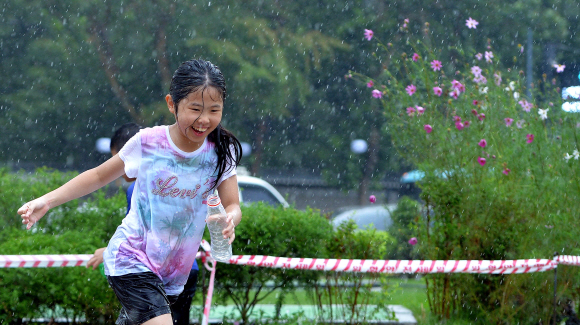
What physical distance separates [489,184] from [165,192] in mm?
4153

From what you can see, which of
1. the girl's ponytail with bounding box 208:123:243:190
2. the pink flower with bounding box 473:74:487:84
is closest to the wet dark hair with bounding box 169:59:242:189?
the girl's ponytail with bounding box 208:123:243:190

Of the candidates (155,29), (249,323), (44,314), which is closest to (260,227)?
(249,323)

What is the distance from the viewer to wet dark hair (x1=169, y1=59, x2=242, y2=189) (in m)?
3.23

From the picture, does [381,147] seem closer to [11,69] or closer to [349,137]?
[349,137]

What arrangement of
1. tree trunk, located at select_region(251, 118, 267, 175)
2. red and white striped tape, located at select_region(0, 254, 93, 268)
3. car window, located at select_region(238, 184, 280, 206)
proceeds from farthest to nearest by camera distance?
tree trunk, located at select_region(251, 118, 267, 175), car window, located at select_region(238, 184, 280, 206), red and white striped tape, located at select_region(0, 254, 93, 268)

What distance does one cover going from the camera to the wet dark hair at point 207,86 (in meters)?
3.23

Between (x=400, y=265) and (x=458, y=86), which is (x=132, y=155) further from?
(x=458, y=86)

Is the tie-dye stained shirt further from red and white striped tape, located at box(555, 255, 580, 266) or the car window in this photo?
the car window

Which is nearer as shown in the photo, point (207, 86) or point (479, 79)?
point (207, 86)

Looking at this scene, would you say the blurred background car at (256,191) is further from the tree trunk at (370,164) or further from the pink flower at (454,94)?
the tree trunk at (370,164)

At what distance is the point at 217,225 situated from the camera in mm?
3359

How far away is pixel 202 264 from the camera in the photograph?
6.18 meters

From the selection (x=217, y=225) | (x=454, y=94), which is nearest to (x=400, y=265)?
(x=454, y=94)

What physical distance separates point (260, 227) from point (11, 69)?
18743mm
